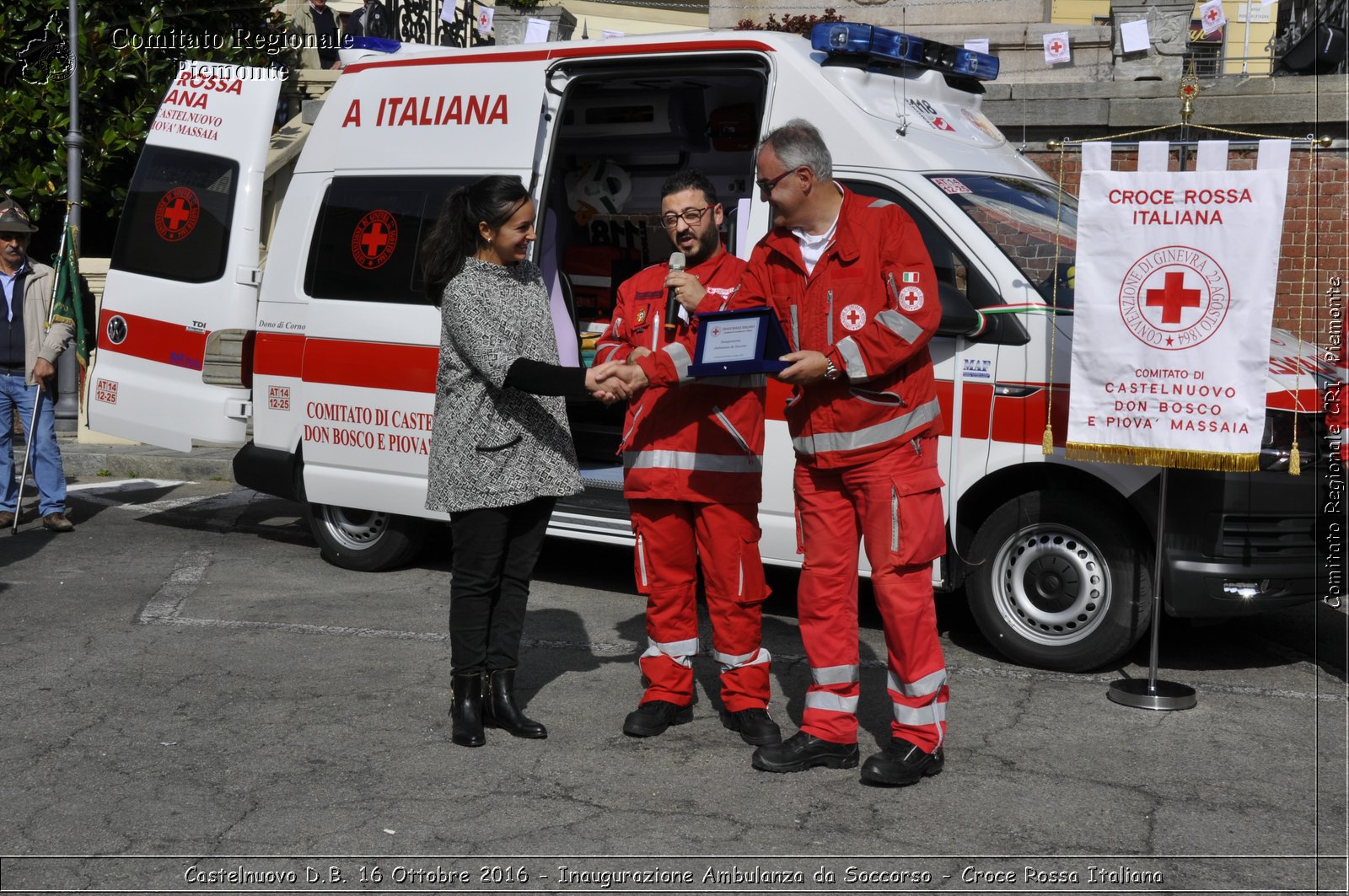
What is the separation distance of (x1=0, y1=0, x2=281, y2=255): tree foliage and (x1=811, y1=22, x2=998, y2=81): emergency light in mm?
10491

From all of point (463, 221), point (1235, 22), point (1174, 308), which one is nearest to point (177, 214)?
point (463, 221)

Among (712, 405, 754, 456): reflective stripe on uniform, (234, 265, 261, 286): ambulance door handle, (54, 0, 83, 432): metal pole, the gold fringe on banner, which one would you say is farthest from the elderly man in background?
the gold fringe on banner

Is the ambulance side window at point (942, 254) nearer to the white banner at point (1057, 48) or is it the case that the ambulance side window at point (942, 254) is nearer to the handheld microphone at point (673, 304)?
the handheld microphone at point (673, 304)

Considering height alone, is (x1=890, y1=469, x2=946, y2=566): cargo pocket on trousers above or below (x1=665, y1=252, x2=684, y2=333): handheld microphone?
below

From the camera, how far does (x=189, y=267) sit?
328 inches

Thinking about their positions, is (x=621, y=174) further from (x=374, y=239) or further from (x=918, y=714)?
(x=918, y=714)

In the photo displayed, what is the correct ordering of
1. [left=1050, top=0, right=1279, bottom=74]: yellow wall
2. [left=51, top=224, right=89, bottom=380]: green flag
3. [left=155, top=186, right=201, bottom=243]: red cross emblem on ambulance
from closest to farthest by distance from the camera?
[left=155, top=186, right=201, bottom=243]: red cross emblem on ambulance < [left=51, top=224, right=89, bottom=380]: green flag < [left=1050, top=0, right=1279, bottom=74]: yellow wall

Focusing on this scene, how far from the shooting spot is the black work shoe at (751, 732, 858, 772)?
4.75m

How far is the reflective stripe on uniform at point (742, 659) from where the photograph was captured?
5121 millimetres

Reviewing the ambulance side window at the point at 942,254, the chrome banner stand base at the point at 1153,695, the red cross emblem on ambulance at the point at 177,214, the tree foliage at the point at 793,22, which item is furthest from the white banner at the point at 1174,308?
the tree foliage at the point at 793,22

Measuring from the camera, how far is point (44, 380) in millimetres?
8953

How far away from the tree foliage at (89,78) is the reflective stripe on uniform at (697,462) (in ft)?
38.6

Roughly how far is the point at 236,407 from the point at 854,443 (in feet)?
15.0

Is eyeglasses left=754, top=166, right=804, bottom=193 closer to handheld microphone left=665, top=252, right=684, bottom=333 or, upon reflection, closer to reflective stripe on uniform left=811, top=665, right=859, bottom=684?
handheld microphone left=665, top=252, right=684, bottom=333
